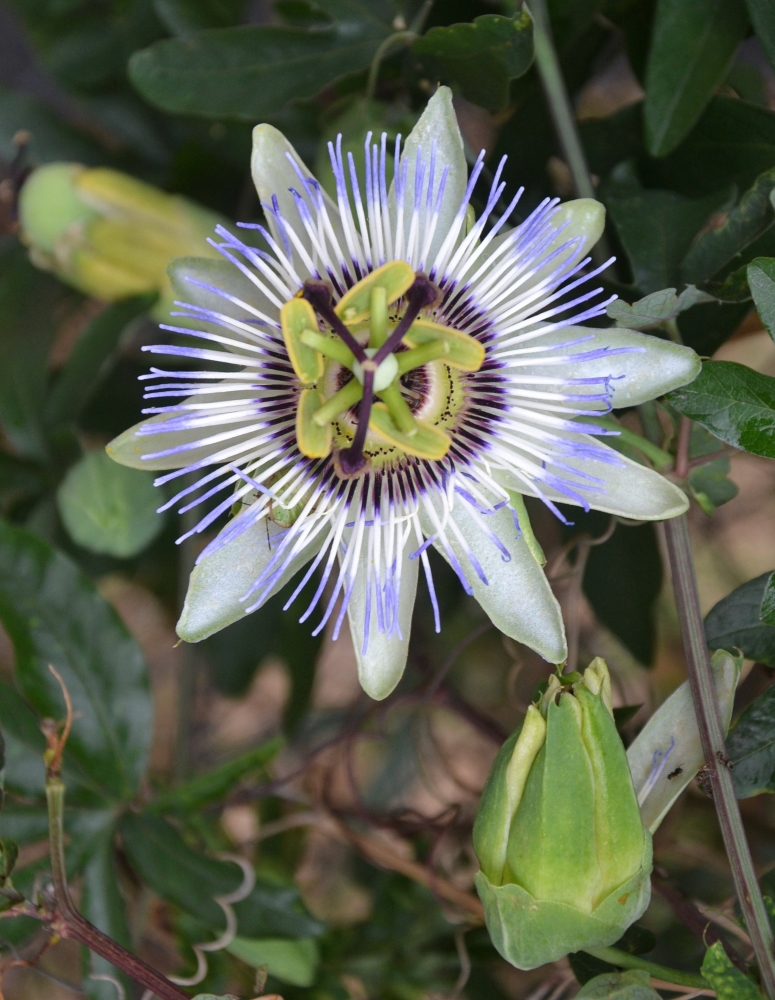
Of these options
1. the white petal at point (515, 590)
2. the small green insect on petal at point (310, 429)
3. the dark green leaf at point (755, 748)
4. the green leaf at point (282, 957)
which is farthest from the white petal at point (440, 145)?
the green leaf at point (282, 957)

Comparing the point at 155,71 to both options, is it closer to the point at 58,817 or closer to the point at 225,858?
the point at 58,817

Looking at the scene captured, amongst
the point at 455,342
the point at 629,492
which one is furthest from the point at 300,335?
the point at 629,492

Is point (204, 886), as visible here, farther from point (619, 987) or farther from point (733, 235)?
point (733, 235)

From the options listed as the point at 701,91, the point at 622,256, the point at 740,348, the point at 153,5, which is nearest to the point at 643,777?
the point at 622,256

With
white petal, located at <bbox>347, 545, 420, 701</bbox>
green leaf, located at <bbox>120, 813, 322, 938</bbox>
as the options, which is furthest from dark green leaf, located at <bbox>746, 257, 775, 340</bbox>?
green leaf, located at <bbox>120, 813, 322, 938</bbox>

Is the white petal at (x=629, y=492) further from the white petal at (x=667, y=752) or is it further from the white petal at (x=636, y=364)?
the white petal at (x=667, y=752)

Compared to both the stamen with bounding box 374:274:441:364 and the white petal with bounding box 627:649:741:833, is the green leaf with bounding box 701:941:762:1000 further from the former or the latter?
the stamen with bounding box 374:274:441:364
